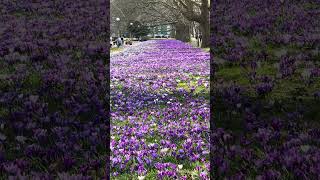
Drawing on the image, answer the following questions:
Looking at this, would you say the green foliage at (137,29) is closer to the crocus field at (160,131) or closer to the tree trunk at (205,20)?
the tree trunk at (205,20)

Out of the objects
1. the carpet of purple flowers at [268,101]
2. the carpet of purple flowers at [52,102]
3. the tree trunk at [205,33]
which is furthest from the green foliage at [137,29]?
the carpet of purple flowers at [52,102]

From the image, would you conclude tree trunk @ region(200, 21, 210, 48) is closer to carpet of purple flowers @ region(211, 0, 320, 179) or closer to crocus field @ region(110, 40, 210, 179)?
carpet of purple flowers @ region(211, 0, 320, 179)

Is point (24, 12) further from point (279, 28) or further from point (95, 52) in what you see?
point (279, 28)

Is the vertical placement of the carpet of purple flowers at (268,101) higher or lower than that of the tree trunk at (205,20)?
lower

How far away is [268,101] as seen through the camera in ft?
29.3

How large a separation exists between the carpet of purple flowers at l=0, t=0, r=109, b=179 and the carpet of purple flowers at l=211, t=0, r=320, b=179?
1.81 meters

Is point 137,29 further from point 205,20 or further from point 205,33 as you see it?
point 205,20

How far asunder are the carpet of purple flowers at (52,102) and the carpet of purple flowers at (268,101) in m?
1.81

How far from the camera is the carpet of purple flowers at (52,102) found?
6027 millimetres

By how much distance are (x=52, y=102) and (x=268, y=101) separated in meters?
3.99

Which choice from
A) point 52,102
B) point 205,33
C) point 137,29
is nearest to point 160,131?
point 52,102

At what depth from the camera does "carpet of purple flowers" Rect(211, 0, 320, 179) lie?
579 cm

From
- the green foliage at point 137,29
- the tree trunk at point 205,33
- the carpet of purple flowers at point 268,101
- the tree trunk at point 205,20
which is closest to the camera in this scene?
the carpet of purple flowers at point 268,101

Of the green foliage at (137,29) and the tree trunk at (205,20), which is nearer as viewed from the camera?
the tree trunk at (205,20)
